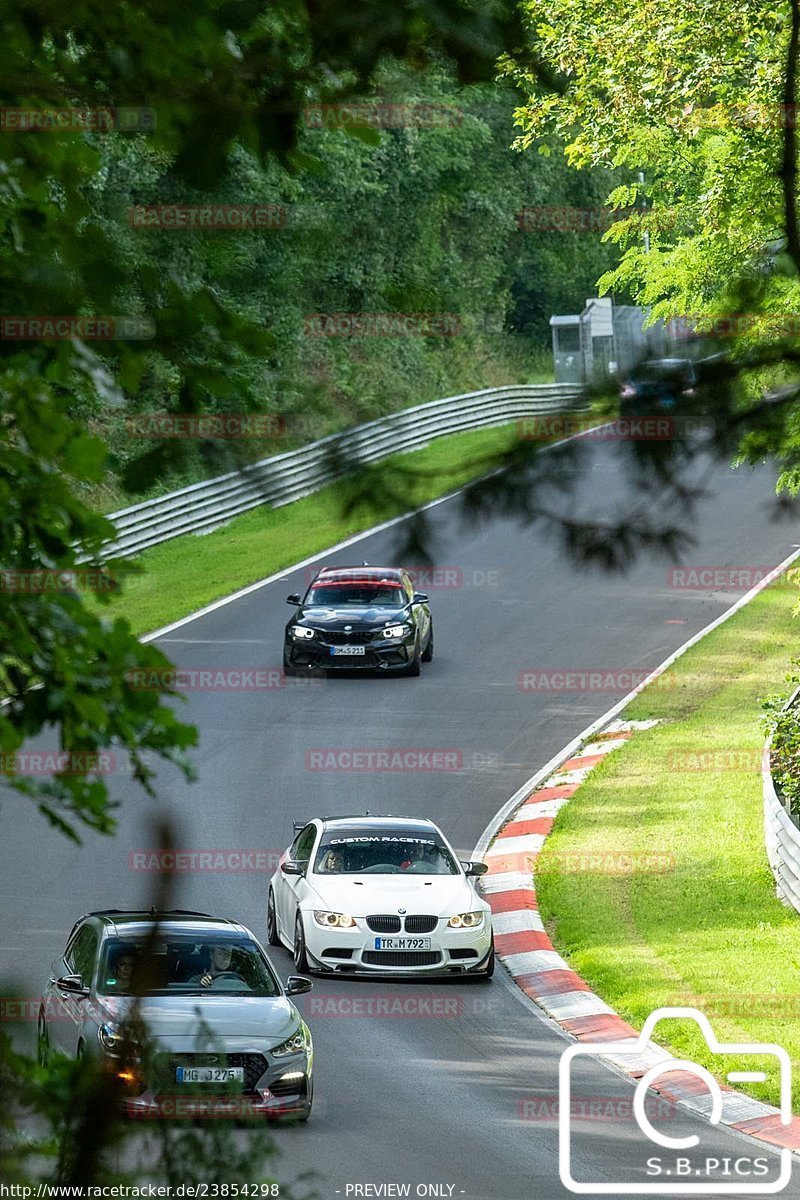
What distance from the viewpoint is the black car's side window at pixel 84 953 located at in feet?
40.1

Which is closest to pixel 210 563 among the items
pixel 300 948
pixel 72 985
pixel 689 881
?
pixel 689 881

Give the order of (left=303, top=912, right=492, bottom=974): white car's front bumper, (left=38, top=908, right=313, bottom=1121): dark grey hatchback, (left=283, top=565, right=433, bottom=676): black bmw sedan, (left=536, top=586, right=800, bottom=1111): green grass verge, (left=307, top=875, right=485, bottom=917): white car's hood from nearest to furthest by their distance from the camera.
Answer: (left=38, top=908, right=313, bottom=1121): dark grey hatchback
(left=536, top=586, right=800, bottom=1111): green grass verge
(left=303, top=912, right=492, bottom=974): white car's front bumper
(left=307, top=875, right=485, bottom=917): white car's hood
(left=283, top=565, right=433, bottom=676): black bmw sedan

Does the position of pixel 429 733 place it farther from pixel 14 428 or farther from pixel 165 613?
pixel 14 428

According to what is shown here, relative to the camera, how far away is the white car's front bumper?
1611 centimetres

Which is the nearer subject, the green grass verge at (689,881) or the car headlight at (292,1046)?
the car headlight at (292,1046)

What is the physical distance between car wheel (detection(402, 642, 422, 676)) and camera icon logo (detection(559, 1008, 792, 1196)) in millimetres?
14552

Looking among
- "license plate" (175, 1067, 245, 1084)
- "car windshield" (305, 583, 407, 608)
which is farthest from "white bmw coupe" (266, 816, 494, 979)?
"car windshield" (305, 583, 407, 608)

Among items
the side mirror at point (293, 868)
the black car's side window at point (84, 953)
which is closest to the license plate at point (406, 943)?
the side mirror at point (293, 868)

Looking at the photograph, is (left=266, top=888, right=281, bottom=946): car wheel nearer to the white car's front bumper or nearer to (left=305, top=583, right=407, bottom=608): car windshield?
the white car's front bumper

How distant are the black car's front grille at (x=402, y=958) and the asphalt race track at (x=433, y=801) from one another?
254 millimetres

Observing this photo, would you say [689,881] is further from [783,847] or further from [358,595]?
[358,595]

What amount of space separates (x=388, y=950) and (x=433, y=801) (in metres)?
6.85

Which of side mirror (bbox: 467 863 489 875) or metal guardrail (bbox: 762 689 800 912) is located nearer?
side mirror (bbox: 467 863 489 875)

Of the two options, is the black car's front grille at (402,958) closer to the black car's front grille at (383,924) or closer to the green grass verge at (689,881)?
the black car's front grille at (383,924)
